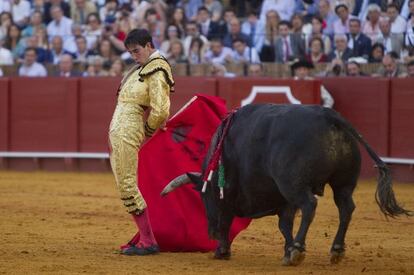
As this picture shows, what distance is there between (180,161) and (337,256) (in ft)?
5.15

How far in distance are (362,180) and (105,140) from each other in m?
3.59

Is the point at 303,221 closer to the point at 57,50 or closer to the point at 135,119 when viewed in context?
the point at 135,119

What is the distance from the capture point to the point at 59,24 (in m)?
15.8

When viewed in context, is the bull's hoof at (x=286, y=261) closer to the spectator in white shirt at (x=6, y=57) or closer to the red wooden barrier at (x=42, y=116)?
the red wooden barrier at (x=42, y=116)

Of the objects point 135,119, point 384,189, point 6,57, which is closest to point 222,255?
point 135,119

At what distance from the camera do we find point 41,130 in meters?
14.1

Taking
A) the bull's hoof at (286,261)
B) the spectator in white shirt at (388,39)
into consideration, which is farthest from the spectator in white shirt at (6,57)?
the bull's hoof at (286,261)

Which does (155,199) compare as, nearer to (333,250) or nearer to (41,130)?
(333,250)

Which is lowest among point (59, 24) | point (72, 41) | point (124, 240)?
point (124, 240)

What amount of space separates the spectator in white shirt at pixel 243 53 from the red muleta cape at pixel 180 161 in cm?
640

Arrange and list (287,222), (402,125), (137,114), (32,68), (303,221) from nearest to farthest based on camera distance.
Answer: (303,221), (287,222), (137,114), (402,125), (32,68)

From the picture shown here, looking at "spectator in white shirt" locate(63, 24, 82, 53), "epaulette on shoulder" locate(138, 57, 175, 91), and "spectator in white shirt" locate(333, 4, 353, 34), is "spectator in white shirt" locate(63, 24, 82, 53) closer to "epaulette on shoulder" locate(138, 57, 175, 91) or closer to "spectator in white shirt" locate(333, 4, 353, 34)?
"spectator in white shirt" locate(333, 4, 353, 34)

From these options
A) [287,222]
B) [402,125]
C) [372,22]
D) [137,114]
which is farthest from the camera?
[372,22]

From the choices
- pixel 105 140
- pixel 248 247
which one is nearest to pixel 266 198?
pixel 248 247
